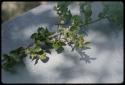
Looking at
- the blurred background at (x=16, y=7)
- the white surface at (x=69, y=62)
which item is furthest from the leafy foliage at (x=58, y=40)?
the blurred background at (x=16, y=7)

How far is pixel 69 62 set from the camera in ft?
4.72

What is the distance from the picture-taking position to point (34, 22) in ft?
5.40

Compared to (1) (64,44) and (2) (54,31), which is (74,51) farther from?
(2) (54,31)

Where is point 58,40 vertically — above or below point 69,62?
above

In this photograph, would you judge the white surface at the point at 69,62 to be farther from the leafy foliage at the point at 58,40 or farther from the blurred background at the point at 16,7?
the blurred background at the point at 16,7

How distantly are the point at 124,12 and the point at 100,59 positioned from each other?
1.20 feet

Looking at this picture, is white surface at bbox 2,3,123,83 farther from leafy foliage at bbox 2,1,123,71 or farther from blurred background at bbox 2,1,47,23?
blurred background at bbox 2,1,47,23

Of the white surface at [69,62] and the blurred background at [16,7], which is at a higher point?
the blurred background at [16,7]

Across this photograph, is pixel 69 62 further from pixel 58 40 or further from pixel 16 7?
pixel 16 7

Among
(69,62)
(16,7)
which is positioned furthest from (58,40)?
(16,7)

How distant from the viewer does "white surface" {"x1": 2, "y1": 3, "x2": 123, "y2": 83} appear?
137cm

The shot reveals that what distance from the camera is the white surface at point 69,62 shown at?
1.37 meters

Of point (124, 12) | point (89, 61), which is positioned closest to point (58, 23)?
point (89, 61)

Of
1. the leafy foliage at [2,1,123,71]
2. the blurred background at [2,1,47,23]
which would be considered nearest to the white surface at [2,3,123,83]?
the leafy foliage at [2,1,123,71]
